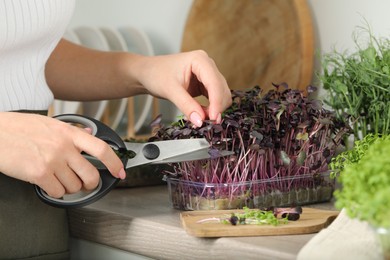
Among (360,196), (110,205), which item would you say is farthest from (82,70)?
(360,196)

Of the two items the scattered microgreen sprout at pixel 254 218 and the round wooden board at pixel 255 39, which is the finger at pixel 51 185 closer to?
the scattered microgreen sprout at pixel 254 218

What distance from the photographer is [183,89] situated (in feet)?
4.10

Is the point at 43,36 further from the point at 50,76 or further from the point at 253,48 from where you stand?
the point at 253,48

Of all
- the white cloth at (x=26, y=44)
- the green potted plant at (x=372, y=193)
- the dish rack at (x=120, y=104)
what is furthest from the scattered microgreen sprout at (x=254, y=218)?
the dish rack at (x=120, y=104)

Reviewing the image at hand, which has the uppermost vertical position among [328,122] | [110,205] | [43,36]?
[43,36]

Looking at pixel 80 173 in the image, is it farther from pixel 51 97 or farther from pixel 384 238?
pixel 384 238

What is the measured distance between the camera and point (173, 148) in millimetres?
1142

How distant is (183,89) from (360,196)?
0.54m

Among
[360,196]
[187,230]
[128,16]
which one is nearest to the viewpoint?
[360,196]

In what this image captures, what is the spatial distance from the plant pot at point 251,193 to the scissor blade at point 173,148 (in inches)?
2.6

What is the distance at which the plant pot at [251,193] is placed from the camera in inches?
45.8

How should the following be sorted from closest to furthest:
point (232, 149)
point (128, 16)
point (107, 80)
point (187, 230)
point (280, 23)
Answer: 1. point (187, 230)
2. point (232, 149)
3. point (107, 80)
4. point (280, 23)
5. point (128, 16)

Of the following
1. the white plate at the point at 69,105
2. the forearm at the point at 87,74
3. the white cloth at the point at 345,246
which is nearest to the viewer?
the white cloth at the point at 345,246

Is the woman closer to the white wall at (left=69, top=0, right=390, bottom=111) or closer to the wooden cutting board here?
the wooden cutting board
